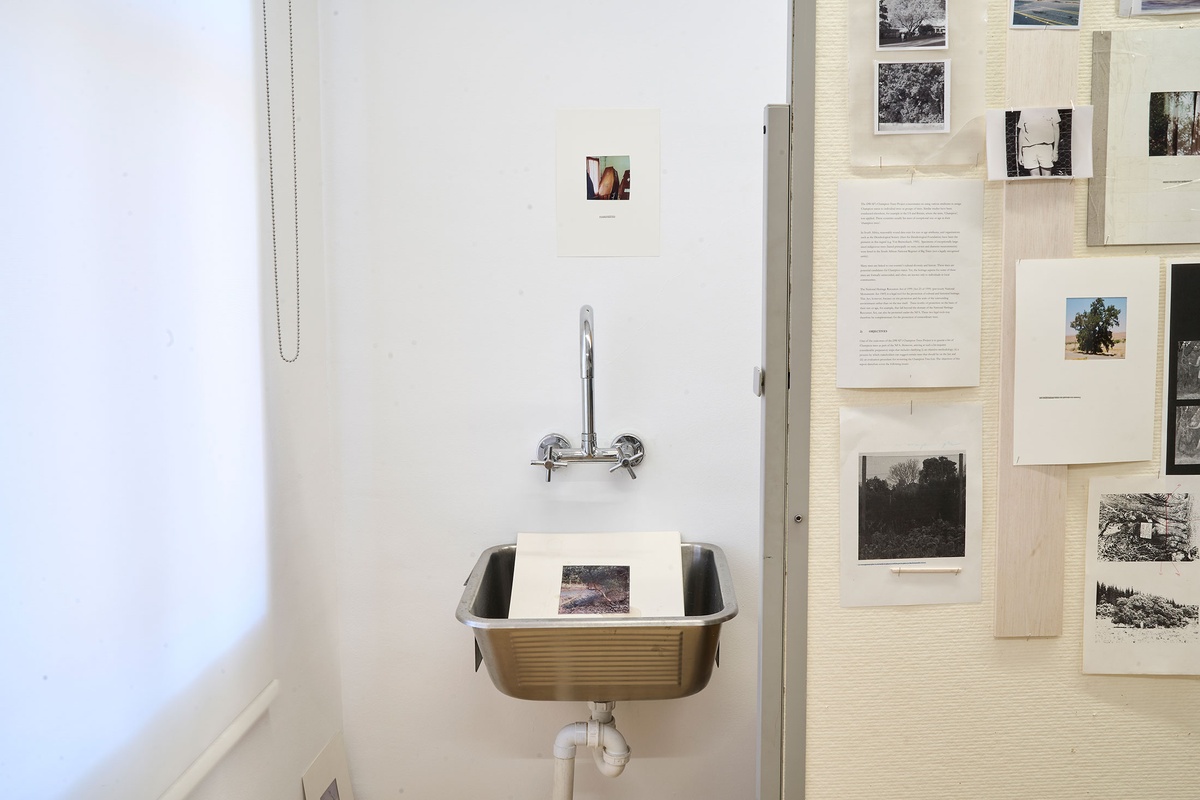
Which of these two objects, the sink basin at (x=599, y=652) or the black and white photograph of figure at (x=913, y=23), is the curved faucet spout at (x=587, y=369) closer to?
the sink basin at (x=599, y=652)

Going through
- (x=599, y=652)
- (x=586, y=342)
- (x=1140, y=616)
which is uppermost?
(x=586, y=342)

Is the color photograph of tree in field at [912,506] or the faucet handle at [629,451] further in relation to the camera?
the faucet handle at [629,451]

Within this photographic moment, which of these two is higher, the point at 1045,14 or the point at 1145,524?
the point at 1045,14

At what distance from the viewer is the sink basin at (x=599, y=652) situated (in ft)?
5.21

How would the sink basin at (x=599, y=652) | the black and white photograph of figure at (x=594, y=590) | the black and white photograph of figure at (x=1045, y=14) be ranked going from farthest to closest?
the black and white photograph of figure at (x=594, y=590) → the sink basin at (x=599, y=652) → the black and white photograph of figure at (x=1045, y=14)

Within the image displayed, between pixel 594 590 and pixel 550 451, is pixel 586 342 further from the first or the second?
pixel 594 590

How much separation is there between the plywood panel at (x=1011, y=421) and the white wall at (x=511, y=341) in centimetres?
101

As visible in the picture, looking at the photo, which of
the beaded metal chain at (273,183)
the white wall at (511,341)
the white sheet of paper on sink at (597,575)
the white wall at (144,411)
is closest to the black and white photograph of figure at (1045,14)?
the white wall at (511,341)

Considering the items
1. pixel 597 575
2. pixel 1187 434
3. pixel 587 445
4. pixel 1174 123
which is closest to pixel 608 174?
pixel 587 445

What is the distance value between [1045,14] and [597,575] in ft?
4.45

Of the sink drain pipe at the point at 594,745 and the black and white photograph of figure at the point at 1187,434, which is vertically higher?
the black and white photograph of figure at the point at 1187,434

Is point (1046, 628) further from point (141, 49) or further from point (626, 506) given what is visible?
point (141, 49)

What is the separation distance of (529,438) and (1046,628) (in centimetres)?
125

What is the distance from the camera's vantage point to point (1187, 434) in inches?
36.5
